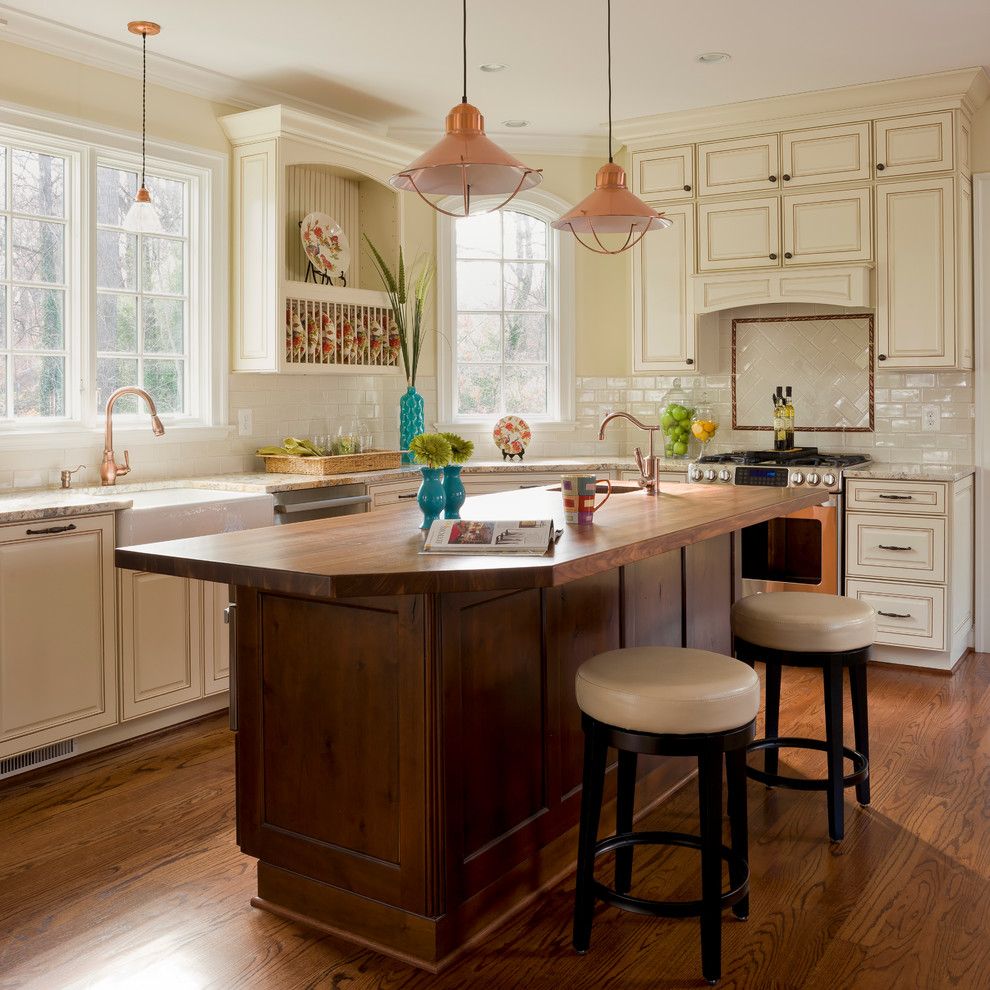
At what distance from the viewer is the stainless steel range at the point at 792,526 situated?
16.8 feet

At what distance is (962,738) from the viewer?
13.1ft

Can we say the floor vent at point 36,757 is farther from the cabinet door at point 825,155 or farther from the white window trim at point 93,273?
the cabinet door at point 825,155

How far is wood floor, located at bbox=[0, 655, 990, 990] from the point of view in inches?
93.5

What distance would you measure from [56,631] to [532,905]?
1.98 m

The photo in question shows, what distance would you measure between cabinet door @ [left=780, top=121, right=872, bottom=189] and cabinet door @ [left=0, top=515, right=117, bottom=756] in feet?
12.7

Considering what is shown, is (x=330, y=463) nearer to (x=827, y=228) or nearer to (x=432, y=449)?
(x=432, y=449)

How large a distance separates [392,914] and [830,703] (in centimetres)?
139

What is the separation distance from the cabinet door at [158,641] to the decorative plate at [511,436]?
2.32 metres

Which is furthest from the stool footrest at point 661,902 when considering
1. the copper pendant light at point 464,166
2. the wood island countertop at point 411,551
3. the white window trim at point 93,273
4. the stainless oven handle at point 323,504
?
the white window trim at point 93,273

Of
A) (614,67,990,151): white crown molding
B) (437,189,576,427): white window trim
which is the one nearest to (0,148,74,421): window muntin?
(437,189,576,427): white window trim

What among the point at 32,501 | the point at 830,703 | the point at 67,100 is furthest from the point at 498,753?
the point at 67,100

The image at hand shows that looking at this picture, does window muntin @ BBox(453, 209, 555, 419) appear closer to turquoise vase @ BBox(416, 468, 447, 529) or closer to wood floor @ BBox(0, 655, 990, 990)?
wood floor @ BBox(0, 655, 990, 990)

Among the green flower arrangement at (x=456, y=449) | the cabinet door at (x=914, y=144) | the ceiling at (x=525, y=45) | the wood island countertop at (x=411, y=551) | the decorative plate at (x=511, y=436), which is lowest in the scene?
the wood island countertop at (x=411, y=551)

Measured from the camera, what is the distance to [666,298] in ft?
19.5
